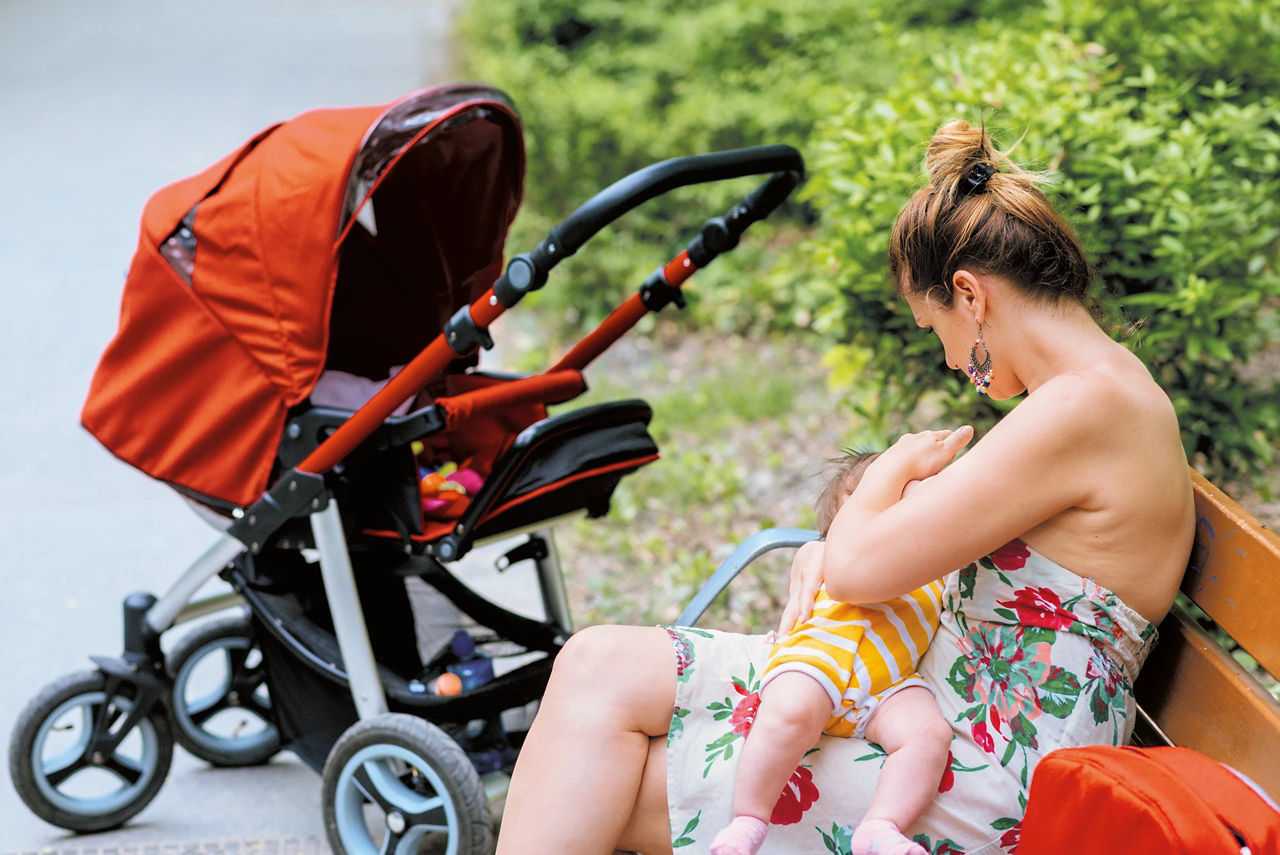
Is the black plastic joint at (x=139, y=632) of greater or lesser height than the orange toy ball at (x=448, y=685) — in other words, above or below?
above

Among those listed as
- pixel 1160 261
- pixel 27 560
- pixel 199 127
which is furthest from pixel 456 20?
pixel 1160 261

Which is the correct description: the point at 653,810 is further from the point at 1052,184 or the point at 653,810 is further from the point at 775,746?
the point at 1052,184

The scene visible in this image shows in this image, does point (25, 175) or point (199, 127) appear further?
point (199, 127)

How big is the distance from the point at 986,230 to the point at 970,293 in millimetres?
98

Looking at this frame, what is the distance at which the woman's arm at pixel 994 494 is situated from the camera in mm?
1686

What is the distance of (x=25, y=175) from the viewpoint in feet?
24.7

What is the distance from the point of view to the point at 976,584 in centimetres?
186

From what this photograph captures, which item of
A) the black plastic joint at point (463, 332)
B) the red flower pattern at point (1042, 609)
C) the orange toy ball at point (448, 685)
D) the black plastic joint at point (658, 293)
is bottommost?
the orange toy ball at point (448, 685)

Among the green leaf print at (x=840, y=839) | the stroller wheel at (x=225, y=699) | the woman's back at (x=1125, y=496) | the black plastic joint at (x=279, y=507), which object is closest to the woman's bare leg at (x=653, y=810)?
the green leaf print at (x=840, y=839)

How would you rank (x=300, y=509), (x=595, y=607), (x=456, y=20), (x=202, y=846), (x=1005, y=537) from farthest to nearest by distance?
(x=456, y=20), (x=595, y=607), (x=202, y=846), (x=300, y=509), (x=1005, y=537)

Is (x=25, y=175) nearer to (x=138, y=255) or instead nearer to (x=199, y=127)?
(x=199, y=127)

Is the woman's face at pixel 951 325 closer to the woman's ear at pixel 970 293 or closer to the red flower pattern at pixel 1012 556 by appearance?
the woman's ear at pixel 970 293

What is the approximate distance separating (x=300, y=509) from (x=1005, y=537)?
1.43 metres

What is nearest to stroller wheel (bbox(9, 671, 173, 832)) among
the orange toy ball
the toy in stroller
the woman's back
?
the toy in stroller
